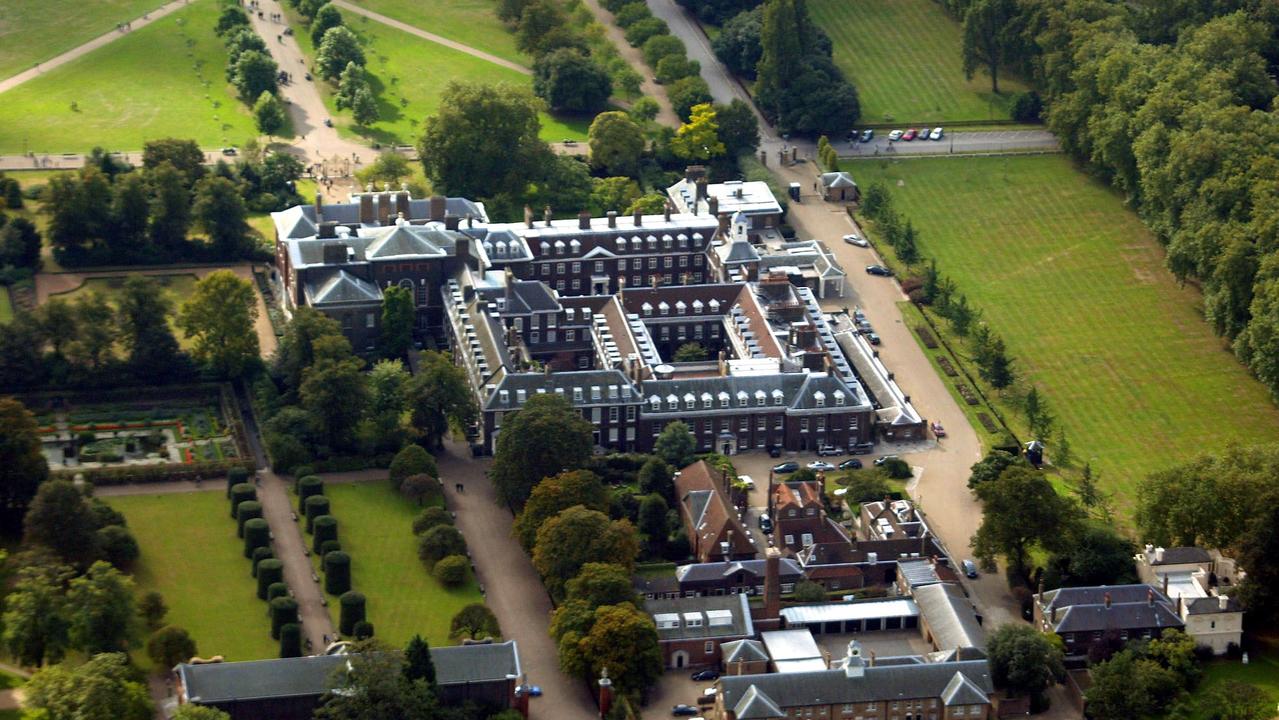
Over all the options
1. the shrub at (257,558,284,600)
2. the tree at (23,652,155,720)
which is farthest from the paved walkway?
the tree at (23,652,155,720)

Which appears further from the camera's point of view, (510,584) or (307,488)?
(307,488)

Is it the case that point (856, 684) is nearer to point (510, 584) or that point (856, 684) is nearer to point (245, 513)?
point (510, 584)

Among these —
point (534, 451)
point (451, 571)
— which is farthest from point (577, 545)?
point (534, 451)

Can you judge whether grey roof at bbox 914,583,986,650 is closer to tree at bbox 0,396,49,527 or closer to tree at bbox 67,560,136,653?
tree at bbox 67,560,136,653

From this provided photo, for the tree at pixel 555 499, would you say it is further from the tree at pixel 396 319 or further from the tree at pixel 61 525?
the tree at pixel 396 319

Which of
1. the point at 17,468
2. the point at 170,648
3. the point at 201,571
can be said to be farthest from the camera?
the point at 17,468

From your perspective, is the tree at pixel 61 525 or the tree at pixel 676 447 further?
the tree at pixel 676 447

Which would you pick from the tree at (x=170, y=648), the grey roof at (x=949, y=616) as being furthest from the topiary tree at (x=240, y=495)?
the grey roof at (x=949, y=616)
